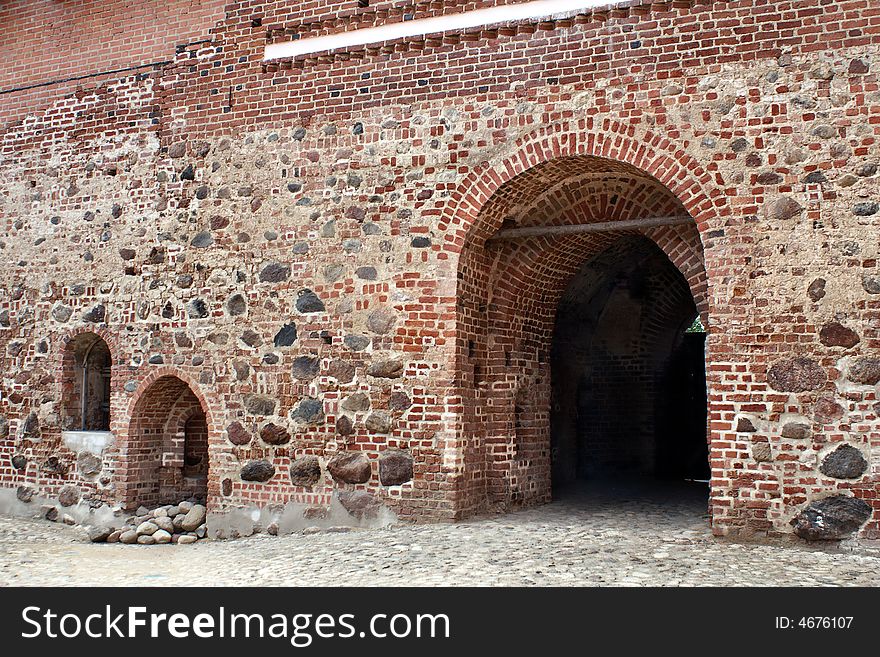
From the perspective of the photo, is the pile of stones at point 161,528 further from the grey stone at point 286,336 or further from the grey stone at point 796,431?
the grey stone at point 796,431

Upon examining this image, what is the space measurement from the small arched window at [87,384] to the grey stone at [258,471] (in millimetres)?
2465

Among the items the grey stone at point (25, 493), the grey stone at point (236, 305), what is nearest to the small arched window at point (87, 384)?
the grey stone at point (25, 493)

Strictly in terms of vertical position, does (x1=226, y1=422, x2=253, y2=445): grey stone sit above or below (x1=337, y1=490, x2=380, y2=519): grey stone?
above

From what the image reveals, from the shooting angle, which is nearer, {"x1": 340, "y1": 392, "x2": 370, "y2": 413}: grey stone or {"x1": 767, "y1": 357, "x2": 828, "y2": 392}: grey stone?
{"x1": 767, "y1": 357, "x2": 828, "y2": 392}: grey stone

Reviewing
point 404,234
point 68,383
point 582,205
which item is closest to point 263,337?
point 404,234

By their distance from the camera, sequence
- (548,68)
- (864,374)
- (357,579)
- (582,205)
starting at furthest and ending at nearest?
(582,205), (548,68), (864,374), (357,579)

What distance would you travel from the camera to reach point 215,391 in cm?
898

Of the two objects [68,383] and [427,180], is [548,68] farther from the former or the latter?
[68,383]

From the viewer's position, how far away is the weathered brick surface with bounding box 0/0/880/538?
7031 millimetres

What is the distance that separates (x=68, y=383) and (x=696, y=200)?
7.15 metres

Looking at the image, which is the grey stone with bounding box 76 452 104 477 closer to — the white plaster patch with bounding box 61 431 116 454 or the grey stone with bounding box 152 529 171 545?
the white plaster patch with bounding box 61 431 116 454

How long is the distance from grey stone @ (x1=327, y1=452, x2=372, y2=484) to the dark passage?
4.27 metres

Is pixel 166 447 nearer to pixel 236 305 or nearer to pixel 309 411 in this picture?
pixel 236 305

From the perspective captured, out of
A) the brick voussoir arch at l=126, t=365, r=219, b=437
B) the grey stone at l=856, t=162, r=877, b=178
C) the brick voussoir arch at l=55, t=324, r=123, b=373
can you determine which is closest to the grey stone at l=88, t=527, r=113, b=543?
the brick voussoir arch at l=126, t=365, r=219, b=437
